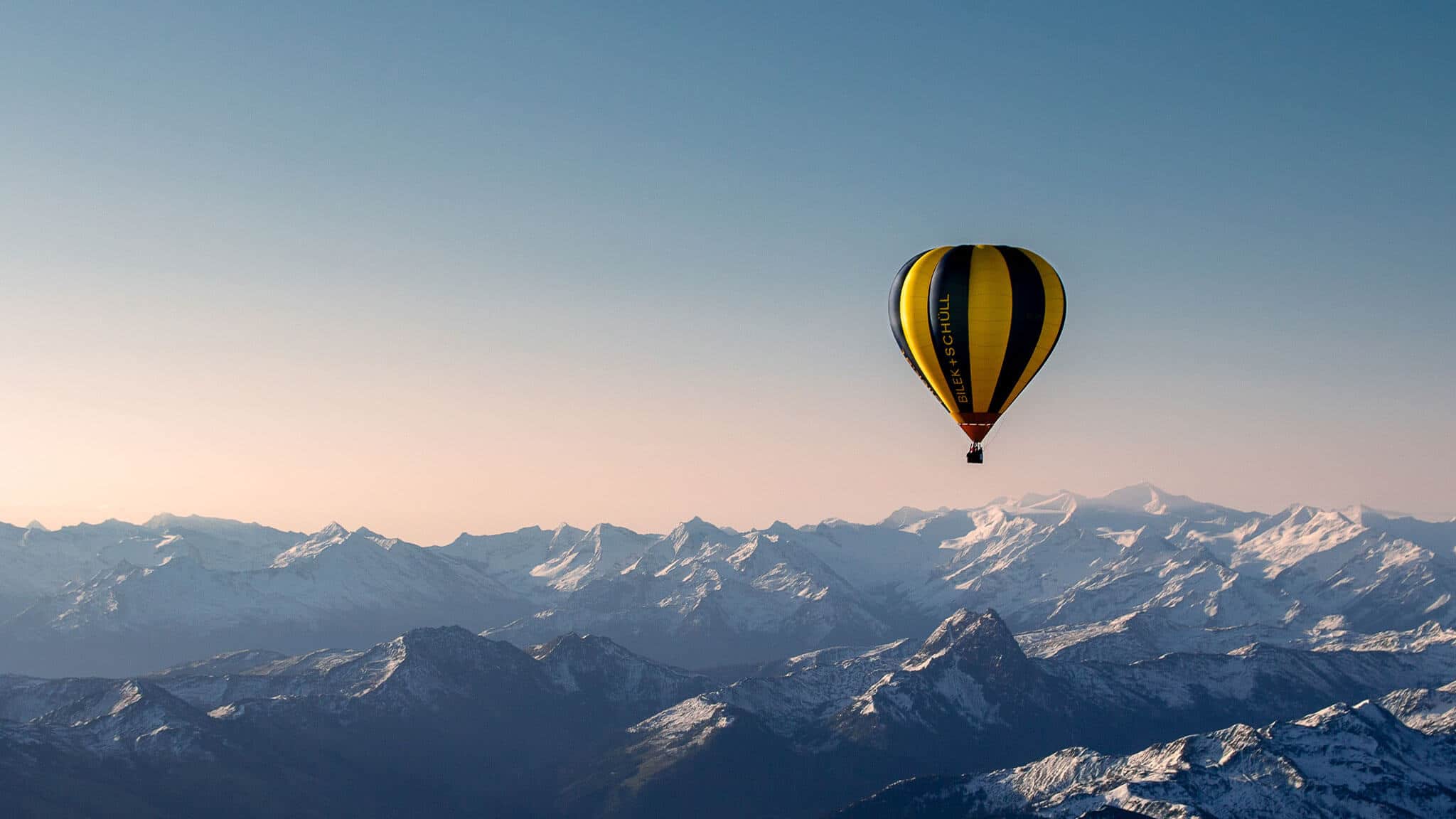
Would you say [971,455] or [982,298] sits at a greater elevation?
[982,298]
